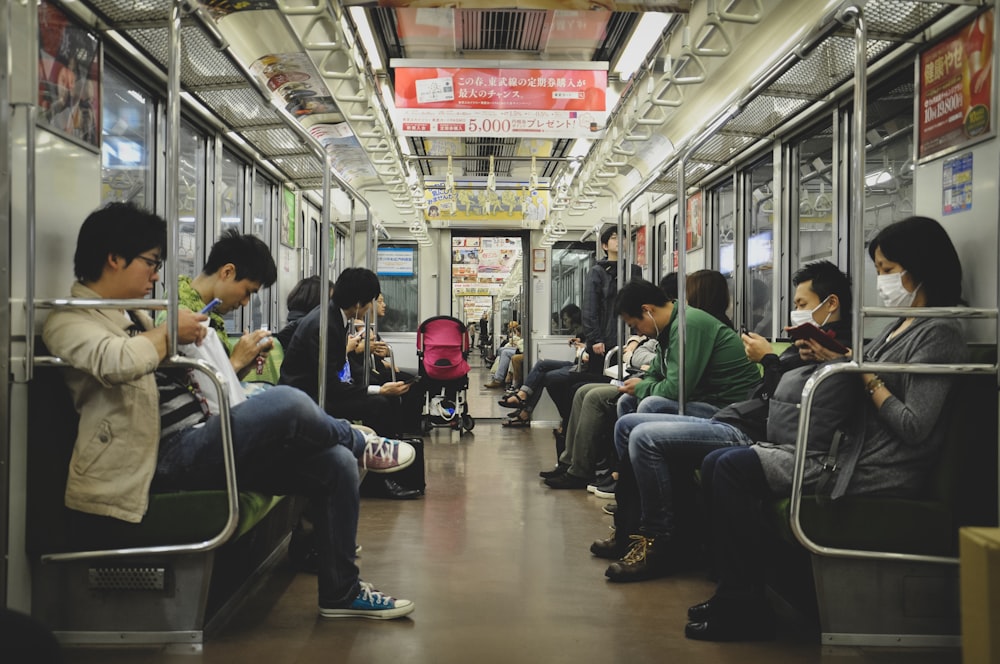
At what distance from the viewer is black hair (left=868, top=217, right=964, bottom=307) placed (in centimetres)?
277

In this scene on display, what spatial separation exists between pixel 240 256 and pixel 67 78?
2.79ft

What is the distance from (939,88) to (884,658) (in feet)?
7.32

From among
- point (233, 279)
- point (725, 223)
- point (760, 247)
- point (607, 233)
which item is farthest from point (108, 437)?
point (725, 223)

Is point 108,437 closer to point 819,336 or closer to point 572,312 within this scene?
point 819,336

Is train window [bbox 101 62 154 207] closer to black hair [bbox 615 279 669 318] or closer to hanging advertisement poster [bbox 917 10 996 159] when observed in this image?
black hair [bbox 615 279 669 318]

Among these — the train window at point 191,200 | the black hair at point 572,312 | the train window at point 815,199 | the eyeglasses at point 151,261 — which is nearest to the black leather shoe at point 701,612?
the eyeglasses at point 151,261

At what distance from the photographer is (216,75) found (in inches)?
158

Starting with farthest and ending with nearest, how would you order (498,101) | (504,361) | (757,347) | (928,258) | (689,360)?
(504,361)
(498,101)
(689,360)
(757,347)
(928,258)

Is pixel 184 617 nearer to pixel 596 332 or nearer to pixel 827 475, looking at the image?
pixel 827 475

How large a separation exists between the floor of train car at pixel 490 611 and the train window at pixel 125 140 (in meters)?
2.07

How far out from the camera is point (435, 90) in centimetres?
607

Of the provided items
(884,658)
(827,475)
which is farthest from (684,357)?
(884,658)

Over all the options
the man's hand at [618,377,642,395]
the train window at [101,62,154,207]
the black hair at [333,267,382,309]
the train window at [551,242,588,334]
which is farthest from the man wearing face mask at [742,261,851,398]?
the train window at [551,242,588,334]

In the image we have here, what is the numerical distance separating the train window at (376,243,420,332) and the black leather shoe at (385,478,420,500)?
5282mm
